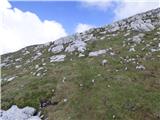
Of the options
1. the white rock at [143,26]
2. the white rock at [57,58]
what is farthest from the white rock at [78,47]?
the white rock at [143,26]

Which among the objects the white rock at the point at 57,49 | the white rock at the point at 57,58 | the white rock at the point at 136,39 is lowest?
the white rock at the point at 57,58

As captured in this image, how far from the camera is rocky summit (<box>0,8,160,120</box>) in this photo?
39.8m

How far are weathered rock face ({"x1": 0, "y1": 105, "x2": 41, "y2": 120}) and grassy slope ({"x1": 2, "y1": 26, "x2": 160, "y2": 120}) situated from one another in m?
1.43

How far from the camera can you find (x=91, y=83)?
4622 cm

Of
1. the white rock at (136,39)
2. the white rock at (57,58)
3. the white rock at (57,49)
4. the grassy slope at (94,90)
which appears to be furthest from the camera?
the white rock at (57,49)

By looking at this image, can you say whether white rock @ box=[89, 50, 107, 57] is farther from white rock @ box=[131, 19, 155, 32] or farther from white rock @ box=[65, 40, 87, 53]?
white rock @ box=[131, 19, 155, 32]

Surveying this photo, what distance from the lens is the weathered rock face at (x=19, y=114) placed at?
40.9 meters

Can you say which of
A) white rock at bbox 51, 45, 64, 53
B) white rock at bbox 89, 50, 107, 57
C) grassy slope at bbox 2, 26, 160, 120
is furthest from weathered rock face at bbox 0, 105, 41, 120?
white rock at bbox 51, 45, 64, 53

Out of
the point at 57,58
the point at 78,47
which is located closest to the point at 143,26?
the point at 78,47

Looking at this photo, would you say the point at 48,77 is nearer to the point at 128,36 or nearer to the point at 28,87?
the point at 28,87

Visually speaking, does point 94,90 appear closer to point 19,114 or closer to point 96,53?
point 19,114

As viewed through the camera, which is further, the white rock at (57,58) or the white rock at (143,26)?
the white rock at (143,26)

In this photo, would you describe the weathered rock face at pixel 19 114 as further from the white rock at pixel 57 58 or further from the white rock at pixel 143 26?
the white rock at pixel 143 26

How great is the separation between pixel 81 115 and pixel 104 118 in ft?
8.80
